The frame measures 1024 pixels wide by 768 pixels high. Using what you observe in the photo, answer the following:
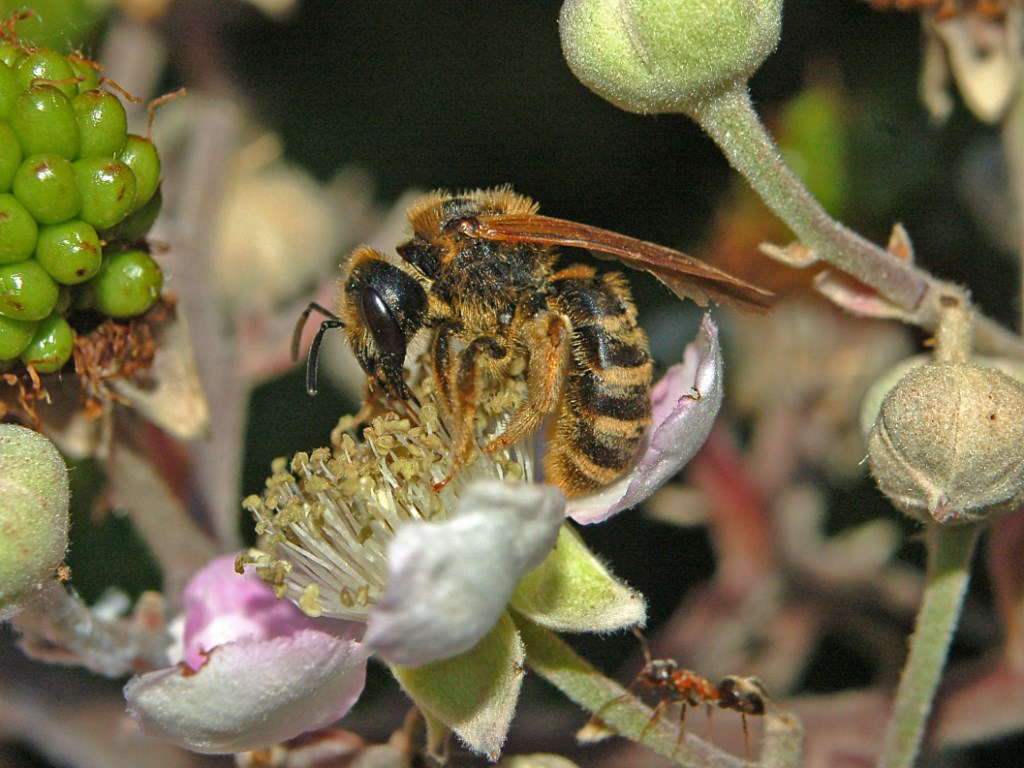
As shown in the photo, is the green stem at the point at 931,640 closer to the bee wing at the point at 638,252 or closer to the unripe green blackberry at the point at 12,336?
the bee wing at the point at 638,252

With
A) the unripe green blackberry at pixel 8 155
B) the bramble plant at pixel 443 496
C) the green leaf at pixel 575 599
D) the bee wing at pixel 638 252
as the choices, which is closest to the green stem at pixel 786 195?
the bramble plant at pixel 443 496

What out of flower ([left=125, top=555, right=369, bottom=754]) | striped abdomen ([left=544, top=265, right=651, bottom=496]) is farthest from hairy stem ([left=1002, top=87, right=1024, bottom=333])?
flower ([left=125, top=555, right=369, bottom=754])

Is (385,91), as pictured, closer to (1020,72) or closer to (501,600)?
(1020,72)

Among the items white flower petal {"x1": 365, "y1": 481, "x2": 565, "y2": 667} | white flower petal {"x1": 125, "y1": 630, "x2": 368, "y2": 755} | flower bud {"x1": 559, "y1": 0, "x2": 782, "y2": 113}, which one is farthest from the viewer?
flower bud {"x1": 559, "y1": 0, "x2": 782, "y2": 113}

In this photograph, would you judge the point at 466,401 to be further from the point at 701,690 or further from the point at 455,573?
the point at 701,690

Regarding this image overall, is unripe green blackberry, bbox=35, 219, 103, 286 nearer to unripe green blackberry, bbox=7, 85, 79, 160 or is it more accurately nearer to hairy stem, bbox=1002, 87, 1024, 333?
unripe green blackberry, bbox=7, 85, 79, 160

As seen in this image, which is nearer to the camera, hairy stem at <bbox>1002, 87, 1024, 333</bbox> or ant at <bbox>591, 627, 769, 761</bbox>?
ant at <bbox>591, 627, 769, 761</bbox>

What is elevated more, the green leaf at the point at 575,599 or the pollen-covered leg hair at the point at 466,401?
the pollen-covered leg hair at the point at 466,401
